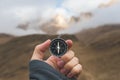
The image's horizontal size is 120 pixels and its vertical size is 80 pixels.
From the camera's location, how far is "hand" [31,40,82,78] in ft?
15.8

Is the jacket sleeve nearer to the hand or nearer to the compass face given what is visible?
the hand

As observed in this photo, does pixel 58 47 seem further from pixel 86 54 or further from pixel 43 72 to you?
pixel 86 54

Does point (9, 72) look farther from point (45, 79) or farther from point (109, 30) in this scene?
point (45, 79)

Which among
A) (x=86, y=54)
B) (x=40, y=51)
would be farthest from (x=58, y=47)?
(x=86, y=54)

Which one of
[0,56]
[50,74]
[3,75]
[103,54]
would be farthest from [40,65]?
[0,56]

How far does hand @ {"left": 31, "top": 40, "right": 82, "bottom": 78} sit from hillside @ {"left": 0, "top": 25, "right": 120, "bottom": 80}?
3904cm

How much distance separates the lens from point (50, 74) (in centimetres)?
457

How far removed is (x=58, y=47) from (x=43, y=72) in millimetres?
896

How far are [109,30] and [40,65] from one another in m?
76.5

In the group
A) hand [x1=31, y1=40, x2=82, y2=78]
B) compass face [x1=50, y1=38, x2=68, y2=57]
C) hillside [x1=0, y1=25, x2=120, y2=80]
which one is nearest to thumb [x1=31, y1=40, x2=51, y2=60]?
hand [x1=31, y1=40, x2=82, y2=78]

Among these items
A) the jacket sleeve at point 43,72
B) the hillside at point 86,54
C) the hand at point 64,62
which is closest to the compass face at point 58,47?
the hand at point 64,62

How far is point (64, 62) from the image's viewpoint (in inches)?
193

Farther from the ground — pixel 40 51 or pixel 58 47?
pixel 58 47

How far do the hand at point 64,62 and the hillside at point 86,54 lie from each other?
39.0 m
